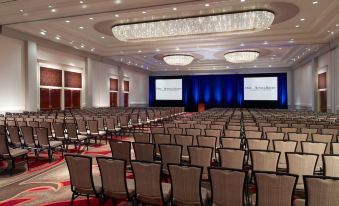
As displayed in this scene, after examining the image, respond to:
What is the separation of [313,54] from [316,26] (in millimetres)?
6450

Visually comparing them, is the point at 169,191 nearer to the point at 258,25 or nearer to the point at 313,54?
the point at 258,25

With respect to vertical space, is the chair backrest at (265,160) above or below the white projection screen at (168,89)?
below

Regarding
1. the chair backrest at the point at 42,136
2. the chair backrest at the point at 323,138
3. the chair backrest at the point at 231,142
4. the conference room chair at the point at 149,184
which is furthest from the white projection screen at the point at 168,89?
the conference room chair at the point at 149,184

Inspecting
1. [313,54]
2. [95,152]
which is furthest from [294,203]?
[313,54]

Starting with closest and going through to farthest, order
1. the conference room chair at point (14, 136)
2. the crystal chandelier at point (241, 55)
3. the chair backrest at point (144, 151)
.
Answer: the chair backrest at point (144, 151), the conference room chair at point (14, 136), the crystal chandelier at point (241, 55)

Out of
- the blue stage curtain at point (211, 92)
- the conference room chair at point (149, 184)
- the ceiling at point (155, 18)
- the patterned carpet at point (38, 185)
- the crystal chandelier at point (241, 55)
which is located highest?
the ceiling at point (155, 18)

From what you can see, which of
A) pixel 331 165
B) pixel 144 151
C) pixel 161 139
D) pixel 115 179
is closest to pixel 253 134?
pixel 161 139

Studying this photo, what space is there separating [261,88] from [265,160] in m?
24.6

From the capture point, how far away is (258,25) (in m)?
10.5

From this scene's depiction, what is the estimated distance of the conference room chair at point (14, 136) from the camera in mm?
6094

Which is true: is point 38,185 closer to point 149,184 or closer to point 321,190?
point 149,184

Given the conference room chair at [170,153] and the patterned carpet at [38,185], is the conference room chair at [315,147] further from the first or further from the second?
the patterned carpet at [38,185]

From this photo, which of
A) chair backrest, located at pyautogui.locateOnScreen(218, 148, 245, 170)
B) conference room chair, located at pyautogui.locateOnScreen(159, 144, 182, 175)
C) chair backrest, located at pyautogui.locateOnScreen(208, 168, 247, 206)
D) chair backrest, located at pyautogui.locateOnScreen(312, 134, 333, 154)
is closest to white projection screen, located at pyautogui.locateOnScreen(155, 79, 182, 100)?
chair backrest, located at pyautogui.locateOnScreen(312, 134, 333, 154)

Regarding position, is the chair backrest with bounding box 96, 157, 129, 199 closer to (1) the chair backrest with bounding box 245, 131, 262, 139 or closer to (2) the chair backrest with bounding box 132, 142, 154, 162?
(2) the chair backrest with bounding box 132, 142, 154, 162
